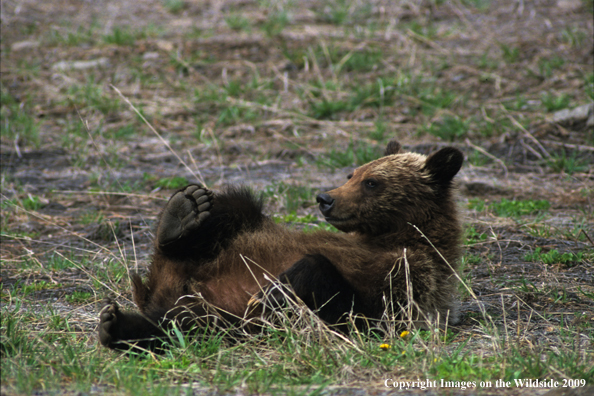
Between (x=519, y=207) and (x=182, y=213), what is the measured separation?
376 cm

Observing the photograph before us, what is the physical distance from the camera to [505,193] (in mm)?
6637

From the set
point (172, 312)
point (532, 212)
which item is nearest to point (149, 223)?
point (172, 312)

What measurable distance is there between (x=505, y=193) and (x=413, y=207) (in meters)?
3.12

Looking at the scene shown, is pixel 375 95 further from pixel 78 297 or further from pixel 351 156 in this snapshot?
pixel 78 297

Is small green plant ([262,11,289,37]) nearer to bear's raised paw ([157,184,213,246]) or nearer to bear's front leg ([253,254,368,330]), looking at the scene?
bear's raised paw ([157,184,213,246])

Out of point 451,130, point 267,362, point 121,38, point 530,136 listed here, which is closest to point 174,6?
point 121,38

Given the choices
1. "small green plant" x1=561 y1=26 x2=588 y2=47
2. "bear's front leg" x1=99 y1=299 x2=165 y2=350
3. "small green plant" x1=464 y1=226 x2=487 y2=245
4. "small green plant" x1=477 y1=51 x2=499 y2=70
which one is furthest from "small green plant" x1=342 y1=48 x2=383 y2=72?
"bear's front leg" x1=99 y1=299 x2=165 y2=350

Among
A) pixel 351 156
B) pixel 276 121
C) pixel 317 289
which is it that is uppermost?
pixel 317 289

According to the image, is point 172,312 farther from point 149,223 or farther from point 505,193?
point 505,193

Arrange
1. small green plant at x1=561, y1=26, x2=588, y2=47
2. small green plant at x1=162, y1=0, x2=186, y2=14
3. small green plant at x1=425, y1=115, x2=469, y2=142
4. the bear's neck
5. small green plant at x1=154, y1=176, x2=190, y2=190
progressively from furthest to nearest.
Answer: small green plant at x1=162, y1=0, x2=186, y2=14, small green plant at x1=561, y1=26, x2=588, y2=47, small green plant at x1=425, y1=115, x2=469, y2=142, small green plant at x1=154, y1=176, x2=190, y2=190, the bear's neck

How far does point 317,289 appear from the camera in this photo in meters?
3.19

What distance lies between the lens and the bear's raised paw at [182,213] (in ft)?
12.0

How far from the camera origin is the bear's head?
3938 millimetres

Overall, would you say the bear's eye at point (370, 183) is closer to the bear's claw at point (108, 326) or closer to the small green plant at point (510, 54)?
the bear's claw at point (108, 326)
